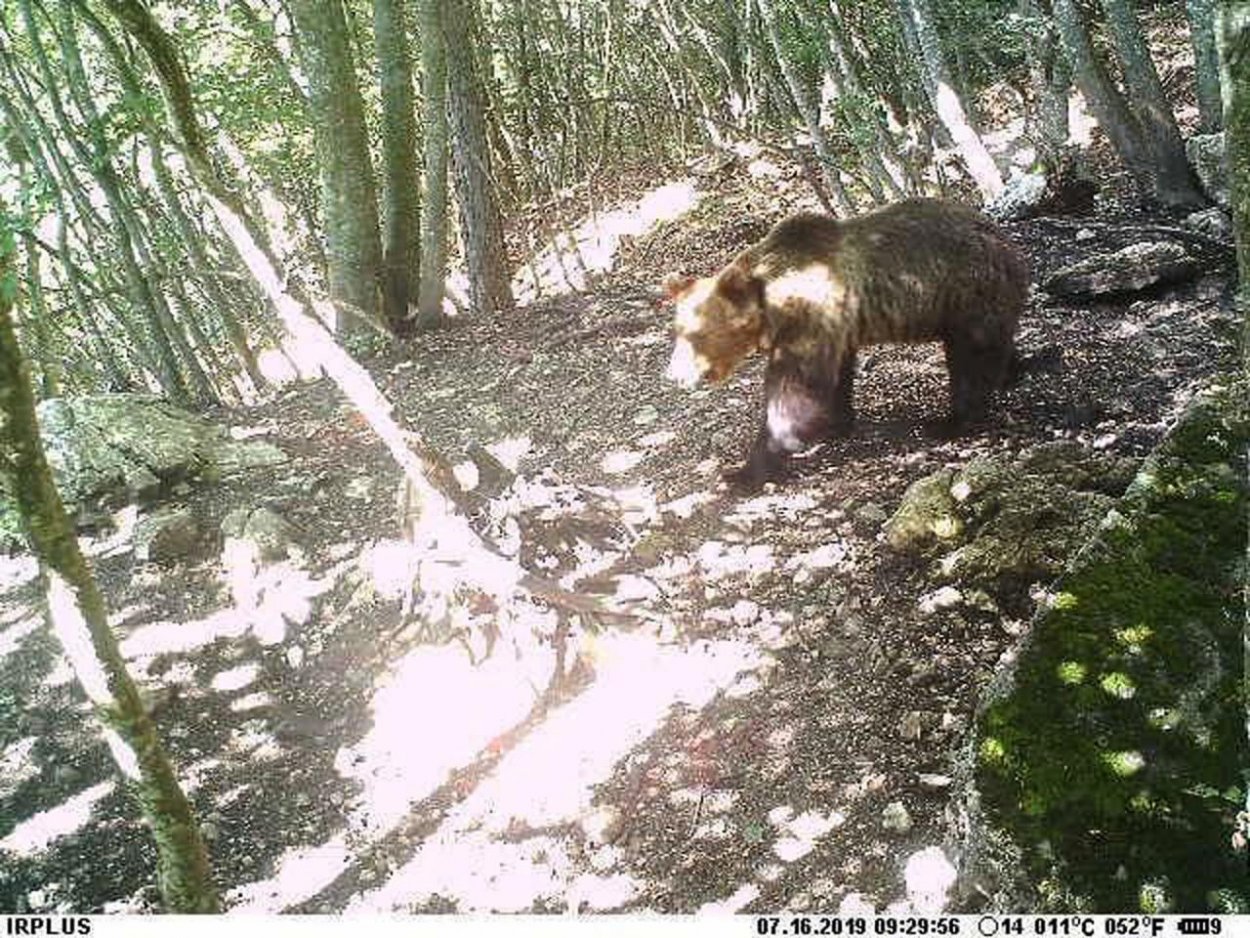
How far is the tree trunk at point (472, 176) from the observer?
30.1 ft

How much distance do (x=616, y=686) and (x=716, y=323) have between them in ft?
7.26

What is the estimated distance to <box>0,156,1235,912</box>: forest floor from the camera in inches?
152

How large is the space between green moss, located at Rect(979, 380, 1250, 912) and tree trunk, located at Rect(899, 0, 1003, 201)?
6733mm

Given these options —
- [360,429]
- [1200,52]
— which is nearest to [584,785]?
[360,429]

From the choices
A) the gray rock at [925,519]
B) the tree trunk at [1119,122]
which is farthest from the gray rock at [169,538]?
the tree trunk at [1119,122]

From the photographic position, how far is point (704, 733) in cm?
431

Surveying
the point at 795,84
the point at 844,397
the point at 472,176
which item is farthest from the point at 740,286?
the point at 472,176

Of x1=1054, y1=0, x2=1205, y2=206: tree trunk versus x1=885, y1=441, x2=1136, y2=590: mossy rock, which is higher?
x1=1054, y1=0, x2=1205, y2=206: tree trunk

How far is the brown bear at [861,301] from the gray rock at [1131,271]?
168 centimetres

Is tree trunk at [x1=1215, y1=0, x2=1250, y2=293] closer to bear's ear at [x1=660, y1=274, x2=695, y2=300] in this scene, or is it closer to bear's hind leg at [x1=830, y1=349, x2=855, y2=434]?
bear's hind leg at [x1=830, y1=349, x2=855, y2=434]

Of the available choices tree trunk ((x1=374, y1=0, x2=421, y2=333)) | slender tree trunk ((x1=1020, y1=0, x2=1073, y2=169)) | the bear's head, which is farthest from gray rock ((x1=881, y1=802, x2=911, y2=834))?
slender tree trunk ((x1=1020, y1=0, x2=1073, y2=169))

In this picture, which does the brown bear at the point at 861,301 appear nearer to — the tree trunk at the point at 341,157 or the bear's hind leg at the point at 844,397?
the bear's hind leg at the point at 844,397

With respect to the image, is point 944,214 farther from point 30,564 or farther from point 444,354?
point 30,564

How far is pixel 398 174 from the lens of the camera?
32.2ft
